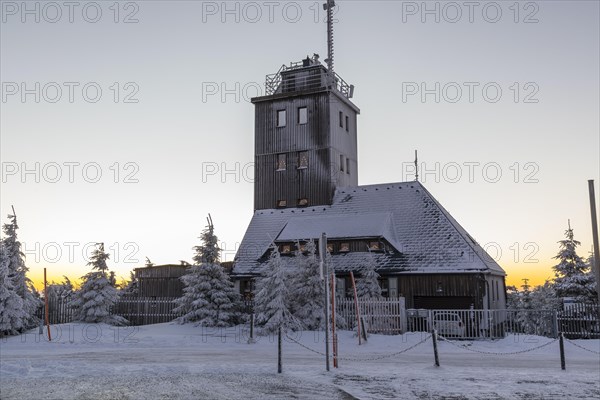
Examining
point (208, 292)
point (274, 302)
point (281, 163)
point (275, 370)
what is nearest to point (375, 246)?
point (274, 302)

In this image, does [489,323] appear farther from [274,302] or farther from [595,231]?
[595,231]

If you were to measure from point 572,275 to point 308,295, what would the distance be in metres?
23.4

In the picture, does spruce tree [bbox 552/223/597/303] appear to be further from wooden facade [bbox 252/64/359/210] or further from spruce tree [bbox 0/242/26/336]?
spruce tree [bbox 0/242/26/336]

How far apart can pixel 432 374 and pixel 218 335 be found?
47.1 ft

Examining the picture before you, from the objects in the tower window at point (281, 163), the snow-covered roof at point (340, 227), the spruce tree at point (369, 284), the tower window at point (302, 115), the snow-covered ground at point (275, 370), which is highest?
the tower window at point (302, 115)

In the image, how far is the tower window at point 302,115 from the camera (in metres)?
39.6

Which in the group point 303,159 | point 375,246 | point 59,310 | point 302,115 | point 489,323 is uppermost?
point 302,115

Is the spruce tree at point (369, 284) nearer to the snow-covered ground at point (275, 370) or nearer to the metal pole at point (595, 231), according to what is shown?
the snow-covered ground at point (275, 370)

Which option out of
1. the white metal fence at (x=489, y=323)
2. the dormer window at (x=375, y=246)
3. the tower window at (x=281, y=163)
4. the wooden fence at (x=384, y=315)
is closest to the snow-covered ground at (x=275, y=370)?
the wooden fence at (x=384, y=315)

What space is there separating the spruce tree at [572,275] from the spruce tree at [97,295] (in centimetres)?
3053

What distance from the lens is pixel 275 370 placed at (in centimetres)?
1577

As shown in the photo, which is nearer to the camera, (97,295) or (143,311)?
(97,295)

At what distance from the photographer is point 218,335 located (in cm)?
2722

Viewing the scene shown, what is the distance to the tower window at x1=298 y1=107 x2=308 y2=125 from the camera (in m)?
39.6
